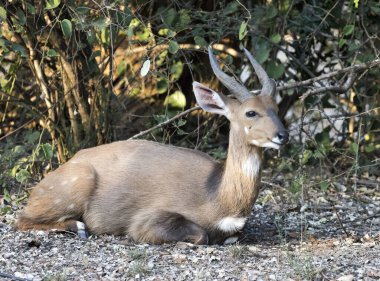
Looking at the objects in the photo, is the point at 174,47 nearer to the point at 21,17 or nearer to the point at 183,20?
the point at 183,20

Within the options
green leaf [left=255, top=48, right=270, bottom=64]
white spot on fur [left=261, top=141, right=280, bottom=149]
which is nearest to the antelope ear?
white spot on fur [left=261, top=141, right=280, bottom=149]

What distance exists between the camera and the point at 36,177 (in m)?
8.78

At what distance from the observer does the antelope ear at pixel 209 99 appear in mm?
7375

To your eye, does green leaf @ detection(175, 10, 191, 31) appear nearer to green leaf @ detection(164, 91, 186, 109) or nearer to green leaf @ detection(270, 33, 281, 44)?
green leaf @ detection(270, 33, 281, 44)

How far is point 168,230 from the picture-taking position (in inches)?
279

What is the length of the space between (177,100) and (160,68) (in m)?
0.55

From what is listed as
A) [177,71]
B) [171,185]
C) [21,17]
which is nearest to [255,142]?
[171,185]

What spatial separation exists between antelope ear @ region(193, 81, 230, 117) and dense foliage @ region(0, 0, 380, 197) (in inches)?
17.2

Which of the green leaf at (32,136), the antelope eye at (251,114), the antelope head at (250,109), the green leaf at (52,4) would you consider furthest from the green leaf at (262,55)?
the green leaf at (52,4)

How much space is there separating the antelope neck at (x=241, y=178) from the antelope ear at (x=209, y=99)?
0.30m

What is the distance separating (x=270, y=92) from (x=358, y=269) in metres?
1.73

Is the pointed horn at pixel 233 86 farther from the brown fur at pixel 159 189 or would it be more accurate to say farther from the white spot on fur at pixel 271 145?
the white spot on fur at pixel 271 145

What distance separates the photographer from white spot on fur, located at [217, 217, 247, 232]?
717 centimetres

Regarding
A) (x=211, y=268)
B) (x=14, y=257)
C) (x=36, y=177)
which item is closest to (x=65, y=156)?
(x=36, y=177)
